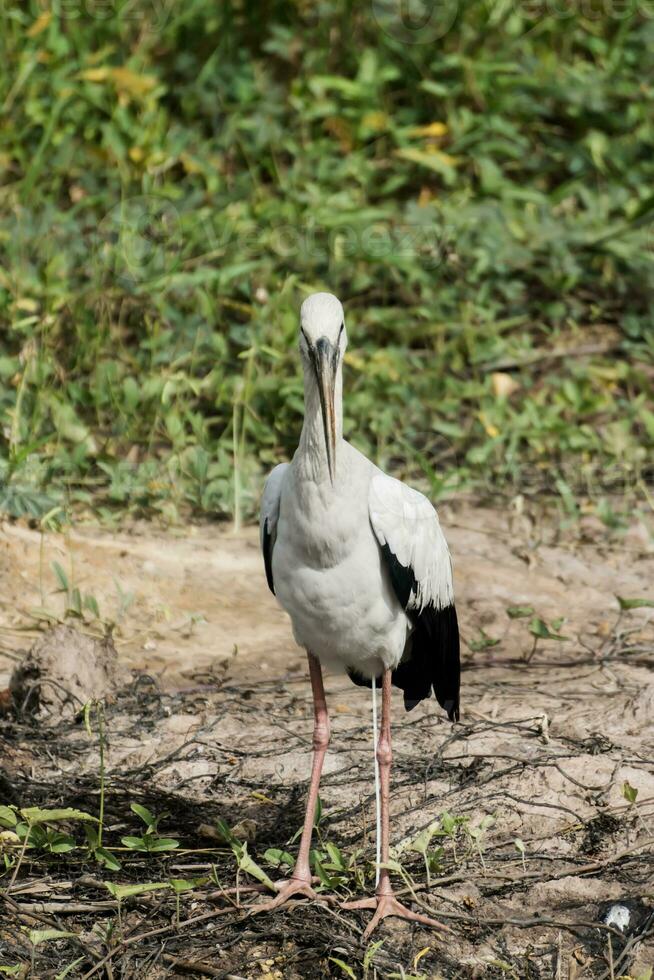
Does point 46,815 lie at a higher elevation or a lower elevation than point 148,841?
higher

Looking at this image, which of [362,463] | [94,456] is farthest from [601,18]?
[362,463]

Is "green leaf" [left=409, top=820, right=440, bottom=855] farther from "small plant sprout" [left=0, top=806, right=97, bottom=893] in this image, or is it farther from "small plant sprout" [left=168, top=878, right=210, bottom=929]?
"small plant sprout" [left=0, top=806, right=97, bottom=893]

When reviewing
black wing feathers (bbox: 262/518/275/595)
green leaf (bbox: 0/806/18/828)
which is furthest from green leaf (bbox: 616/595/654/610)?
green leaf (bbox: 0/806/18/828)

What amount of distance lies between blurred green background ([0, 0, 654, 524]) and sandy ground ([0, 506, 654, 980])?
0.40m

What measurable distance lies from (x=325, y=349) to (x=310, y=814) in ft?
4.39

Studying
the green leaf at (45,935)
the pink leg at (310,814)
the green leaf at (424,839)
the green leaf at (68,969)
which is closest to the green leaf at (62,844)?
the green leaf at (45,935)

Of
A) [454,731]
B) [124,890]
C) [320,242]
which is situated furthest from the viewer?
[320,242]

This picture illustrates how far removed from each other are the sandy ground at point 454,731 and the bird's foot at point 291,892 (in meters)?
0.04

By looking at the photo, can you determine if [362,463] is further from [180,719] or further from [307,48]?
[307,48]

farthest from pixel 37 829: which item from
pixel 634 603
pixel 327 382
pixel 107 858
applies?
pixel 634 603

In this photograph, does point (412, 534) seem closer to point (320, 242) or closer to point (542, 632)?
point (542, 632)

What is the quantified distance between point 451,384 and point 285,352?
844 millimetres

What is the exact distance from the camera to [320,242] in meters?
7.04

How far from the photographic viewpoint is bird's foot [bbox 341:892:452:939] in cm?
363
